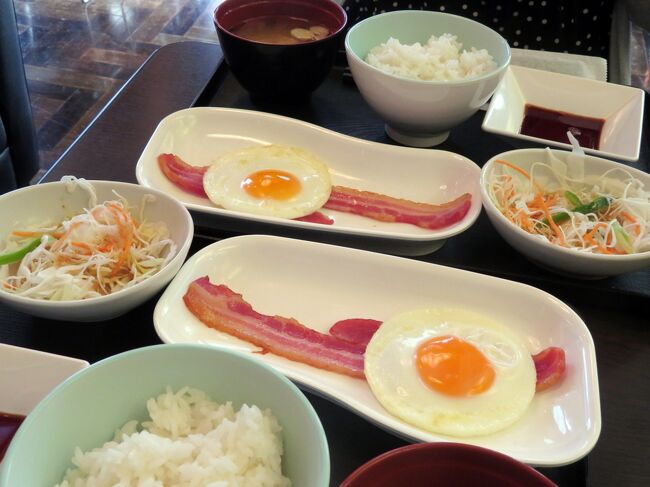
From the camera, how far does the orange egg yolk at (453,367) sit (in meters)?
1.24

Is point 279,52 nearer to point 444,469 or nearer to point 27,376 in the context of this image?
point 27,376

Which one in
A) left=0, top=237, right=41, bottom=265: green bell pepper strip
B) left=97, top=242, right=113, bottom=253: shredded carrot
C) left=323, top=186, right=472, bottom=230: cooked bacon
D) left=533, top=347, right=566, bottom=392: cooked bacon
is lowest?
left=533, top=347, right=566, bottom=392: cooked bacon

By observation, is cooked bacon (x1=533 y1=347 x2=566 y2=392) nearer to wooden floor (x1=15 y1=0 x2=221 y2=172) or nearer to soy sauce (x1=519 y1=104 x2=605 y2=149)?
soy sauce (x1=519 y1=104 x2=605 y2=149)

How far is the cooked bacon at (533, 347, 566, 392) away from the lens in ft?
4.13

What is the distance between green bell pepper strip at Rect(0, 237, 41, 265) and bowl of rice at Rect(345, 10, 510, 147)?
41.2 inches

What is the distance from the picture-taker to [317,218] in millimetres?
1723

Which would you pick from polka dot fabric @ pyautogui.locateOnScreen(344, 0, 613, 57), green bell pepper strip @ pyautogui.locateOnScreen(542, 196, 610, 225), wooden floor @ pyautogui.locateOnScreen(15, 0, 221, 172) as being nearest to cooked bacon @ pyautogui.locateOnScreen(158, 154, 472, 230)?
green bell pepper strip @ pyautogui.locateOnScreen(542, 196, 610, 225)

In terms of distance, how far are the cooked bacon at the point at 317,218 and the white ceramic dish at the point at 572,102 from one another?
1.87 feet

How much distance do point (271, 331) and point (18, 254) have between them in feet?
1.98

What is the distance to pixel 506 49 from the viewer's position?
1.97 meters

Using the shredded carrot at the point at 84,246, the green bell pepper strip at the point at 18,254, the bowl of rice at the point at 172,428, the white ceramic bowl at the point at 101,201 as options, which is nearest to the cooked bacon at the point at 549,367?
the bowl of rice at the point at 172,428

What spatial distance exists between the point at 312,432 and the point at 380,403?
33 cm

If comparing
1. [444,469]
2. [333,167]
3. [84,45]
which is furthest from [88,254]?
[84,45]

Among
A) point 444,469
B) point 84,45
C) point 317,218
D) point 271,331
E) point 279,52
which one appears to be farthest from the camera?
point 84,45
